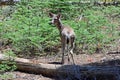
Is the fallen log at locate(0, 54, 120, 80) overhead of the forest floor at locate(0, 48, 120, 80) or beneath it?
overhead

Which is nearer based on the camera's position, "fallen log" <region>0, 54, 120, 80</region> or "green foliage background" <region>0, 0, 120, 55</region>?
"fallen log" <region>0, 54, 120, 80</region>

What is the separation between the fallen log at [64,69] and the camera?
738 cm

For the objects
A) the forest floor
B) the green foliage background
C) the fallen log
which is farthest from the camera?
the green foliage background

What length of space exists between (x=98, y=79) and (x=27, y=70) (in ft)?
6.42

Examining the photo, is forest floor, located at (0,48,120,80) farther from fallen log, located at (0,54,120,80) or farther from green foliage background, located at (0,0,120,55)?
green foliage background, located at (0,0,120,55)

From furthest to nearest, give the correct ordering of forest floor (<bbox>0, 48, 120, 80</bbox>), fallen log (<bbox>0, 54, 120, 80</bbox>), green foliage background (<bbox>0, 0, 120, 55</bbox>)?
1. green foliage background (<bbox>0, 0, 120, 55</bbox>)
2. forest floor (<bbox>0, 48, 120, 80</bbox>)
3. fallen log (<bbox>0, 54, 120, 80</bbox>)

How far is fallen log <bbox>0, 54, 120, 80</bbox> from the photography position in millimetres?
7375

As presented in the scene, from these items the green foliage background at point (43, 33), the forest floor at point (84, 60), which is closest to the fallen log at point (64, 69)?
the forest floor at point (84, 60)

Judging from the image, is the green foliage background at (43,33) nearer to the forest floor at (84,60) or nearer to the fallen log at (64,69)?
the forest floor at (84,60)

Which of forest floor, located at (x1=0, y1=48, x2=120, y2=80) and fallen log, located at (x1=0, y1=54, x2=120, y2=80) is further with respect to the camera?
forest floor, located at (x1=0, y1=48, x2=120, y2=80)

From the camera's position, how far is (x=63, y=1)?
Answer: 13023 millimetres

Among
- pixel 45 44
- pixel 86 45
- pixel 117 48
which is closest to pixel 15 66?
pixel 45 44

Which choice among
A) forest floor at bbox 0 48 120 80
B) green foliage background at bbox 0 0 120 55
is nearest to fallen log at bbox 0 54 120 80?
forest floor at bbox 0 48 120 80

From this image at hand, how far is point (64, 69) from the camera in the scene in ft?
25.2
